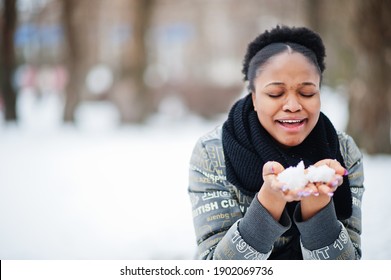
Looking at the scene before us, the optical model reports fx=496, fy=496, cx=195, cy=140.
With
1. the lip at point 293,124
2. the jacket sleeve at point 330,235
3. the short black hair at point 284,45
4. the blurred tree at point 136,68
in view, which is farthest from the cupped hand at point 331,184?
the blurred tree at point 136,68

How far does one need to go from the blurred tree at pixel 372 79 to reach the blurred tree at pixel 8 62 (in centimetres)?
353

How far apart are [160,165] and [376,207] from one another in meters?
2.52

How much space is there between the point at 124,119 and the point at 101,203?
229 inches

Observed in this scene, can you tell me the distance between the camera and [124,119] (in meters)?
9.27

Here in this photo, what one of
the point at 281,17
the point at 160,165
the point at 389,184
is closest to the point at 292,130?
the point at 389,184

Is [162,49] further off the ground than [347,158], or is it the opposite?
[162,49]

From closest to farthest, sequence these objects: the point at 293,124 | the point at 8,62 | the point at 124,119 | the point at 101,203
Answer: the point at 293,124 < the point at 101,203 < the point at 8,62 < the point at 124,119

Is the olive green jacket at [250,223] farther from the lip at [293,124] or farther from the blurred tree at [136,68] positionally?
the blurred tree at [136,68]

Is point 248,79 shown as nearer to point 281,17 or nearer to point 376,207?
point 376,207

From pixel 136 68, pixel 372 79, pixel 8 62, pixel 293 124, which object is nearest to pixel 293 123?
pixel 293 124

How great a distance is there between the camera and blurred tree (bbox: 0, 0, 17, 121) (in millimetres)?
5629

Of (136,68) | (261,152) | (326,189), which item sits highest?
(136,68)

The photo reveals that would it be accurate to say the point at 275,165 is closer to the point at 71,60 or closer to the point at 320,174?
the point at 320,174

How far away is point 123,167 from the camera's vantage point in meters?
4.84
